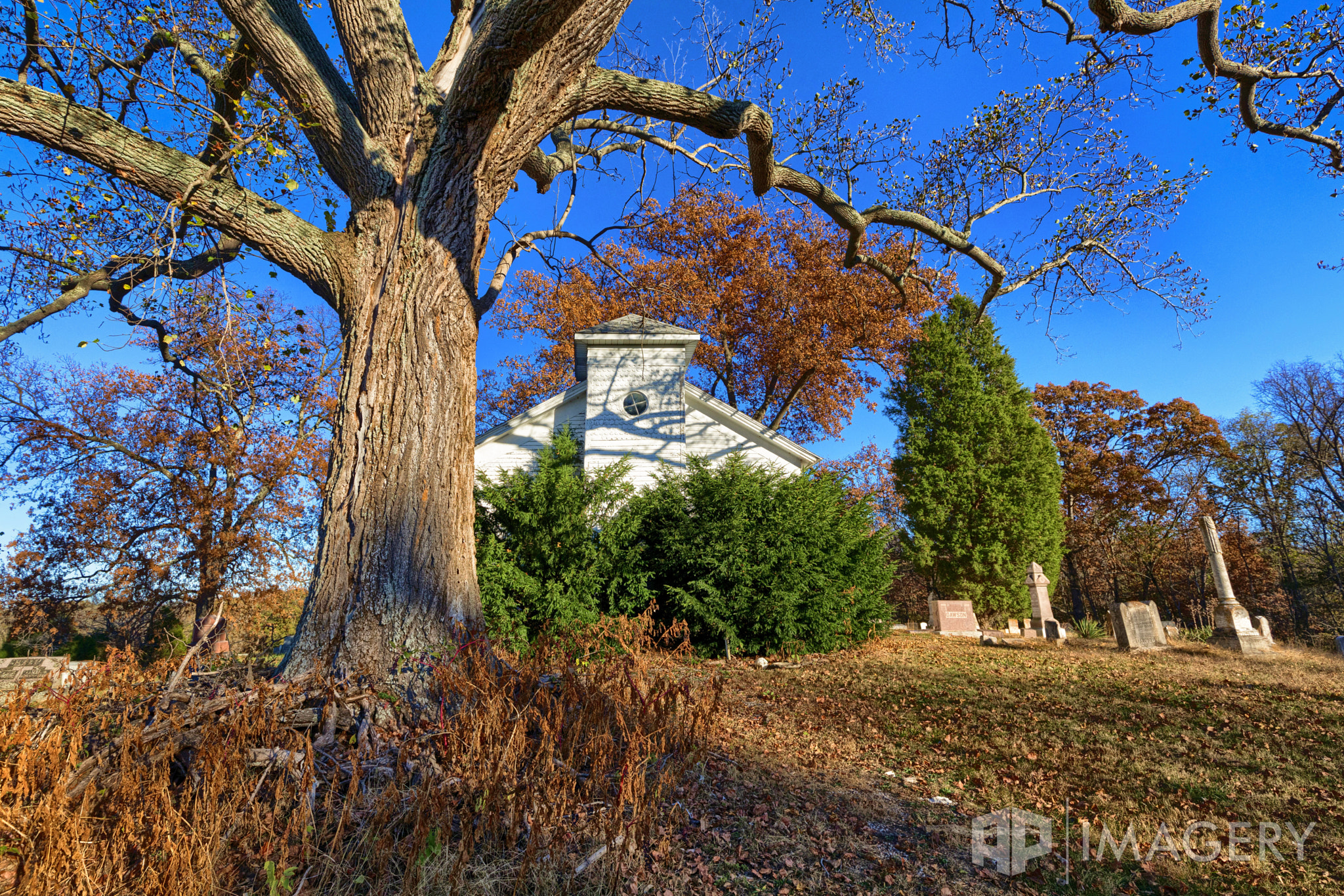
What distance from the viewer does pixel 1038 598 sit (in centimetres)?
1717

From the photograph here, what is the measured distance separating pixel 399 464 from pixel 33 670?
17.1 feet

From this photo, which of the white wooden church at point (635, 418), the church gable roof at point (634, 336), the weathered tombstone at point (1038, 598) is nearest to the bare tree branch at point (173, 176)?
the white wooden church at point (635, 418)

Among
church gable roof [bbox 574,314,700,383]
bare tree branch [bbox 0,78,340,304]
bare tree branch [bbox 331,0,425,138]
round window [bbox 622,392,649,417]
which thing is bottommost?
bare tree branch [bbox 0,78,340,304]

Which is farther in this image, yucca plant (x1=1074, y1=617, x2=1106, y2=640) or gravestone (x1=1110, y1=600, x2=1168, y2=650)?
yucca plant (x1=1074, y1=617, x2=1106, y2=640)

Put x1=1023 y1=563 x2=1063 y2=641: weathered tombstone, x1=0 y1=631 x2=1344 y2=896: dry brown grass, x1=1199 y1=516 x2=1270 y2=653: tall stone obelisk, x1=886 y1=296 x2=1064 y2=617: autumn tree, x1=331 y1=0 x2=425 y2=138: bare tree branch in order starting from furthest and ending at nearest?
x1=886 y1=296 x2=1064 y2=617: autumn tree, x1=1023 y1=563 x2=1063 y2=641: weathered tombstone, x1=1199 y1=516 x2=1270 y2=653: tall stone obelisk, x1=331 y1=0 x2=425 y2=138: bare tree branch, x1=0 y1=631 x2=1344 y2=896: dry brown grass

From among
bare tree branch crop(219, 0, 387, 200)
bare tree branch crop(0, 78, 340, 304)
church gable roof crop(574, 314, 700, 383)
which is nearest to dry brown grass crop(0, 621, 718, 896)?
bare tree branch crop(0, 78, 340, 304)

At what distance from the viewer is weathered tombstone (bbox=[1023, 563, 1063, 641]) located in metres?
16.9

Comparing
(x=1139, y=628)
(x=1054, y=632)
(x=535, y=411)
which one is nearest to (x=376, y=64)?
(x=535, y=411)

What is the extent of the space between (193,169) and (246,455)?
34.2ft

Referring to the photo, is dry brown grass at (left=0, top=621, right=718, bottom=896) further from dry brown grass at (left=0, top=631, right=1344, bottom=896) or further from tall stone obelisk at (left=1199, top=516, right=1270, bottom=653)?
tall stone obelisk at (left=1199, top=516, right=1270, bottom=653)

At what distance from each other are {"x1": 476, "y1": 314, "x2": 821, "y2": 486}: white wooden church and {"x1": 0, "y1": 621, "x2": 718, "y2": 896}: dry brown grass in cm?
945

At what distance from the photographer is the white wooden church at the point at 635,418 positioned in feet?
43.5

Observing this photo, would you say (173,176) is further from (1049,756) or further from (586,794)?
(1049,756)

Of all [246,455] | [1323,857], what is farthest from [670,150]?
[246,455]
